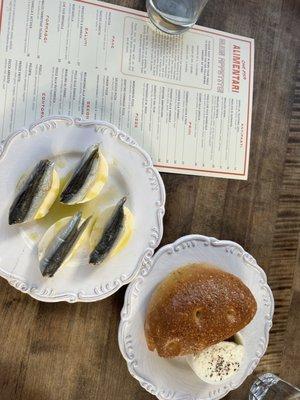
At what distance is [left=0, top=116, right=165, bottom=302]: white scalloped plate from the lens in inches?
30.7

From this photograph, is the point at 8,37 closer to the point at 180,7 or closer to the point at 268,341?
the point at 180,7

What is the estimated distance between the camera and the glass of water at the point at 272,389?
0.93 m

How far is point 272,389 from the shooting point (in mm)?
950

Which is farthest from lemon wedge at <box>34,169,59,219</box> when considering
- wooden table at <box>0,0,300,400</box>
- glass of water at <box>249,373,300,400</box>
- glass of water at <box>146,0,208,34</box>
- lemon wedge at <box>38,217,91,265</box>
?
glass of water at <box>249,373,300,400</box>

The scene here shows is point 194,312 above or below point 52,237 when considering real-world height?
below

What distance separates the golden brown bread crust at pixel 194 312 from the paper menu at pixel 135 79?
0.68 ft

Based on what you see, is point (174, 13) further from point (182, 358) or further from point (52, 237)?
point (182, 358)

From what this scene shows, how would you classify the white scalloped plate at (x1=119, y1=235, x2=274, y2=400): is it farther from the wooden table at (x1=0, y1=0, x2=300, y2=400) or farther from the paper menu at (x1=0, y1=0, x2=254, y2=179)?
the paper menu at (x1=0, y1=0, x2=254, y2=179)

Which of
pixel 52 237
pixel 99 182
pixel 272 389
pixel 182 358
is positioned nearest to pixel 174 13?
pixel 99 182

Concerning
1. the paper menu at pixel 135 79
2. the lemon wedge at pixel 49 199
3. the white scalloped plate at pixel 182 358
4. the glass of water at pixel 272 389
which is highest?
the paper menu at pixel 135 79

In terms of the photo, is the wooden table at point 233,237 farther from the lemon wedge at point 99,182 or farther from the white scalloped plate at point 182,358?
the lemon wedge at point 99,182

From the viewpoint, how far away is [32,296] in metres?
0.80

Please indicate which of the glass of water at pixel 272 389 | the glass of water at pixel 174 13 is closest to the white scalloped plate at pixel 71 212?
A: the glass of water at pixel 174 13

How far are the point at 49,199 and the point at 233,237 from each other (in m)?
0.37
